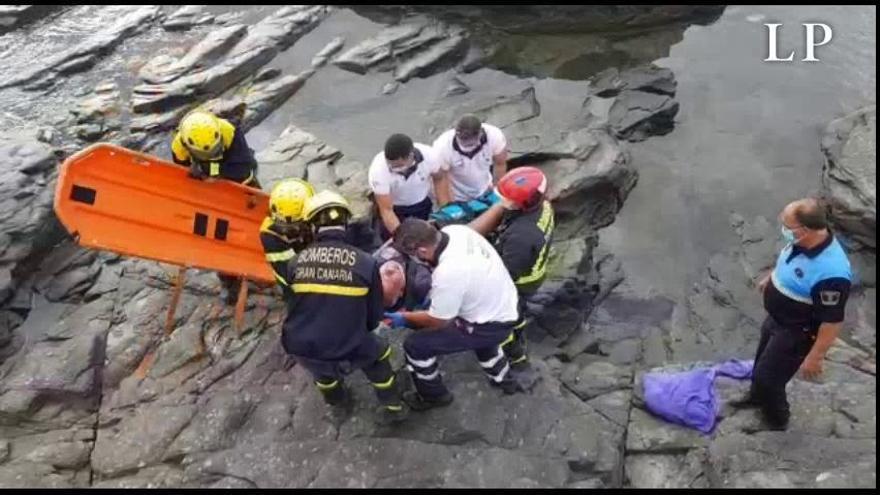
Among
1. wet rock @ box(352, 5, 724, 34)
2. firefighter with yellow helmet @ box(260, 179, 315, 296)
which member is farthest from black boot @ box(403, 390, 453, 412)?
wet rock @ box(352, 5, 724, 34)

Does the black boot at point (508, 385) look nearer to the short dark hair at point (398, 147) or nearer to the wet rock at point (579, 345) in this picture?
the wet rock at point (579, 345)

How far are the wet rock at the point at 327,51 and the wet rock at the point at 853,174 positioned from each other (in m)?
6.94

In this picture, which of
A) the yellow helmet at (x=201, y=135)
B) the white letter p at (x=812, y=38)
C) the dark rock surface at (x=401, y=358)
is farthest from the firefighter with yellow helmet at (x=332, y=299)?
the white letter p at (x=812, y=38)

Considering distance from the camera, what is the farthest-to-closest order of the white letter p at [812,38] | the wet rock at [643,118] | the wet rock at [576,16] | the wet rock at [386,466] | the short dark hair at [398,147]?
the wet rock at [576,16]
the white letter p at [812,38]
the wet rock at [643,118]
the short dark hair at [398,147]
the wet rock at [386,466]

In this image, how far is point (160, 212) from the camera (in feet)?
21.1

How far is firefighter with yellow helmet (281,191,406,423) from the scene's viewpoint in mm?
4688

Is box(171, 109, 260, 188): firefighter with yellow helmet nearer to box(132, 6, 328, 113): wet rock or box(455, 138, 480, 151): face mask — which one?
box(455, 138, 480, 151): face mask

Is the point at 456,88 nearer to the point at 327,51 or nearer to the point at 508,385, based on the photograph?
the point at 327,51

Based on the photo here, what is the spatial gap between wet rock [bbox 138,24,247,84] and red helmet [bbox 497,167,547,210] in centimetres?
693

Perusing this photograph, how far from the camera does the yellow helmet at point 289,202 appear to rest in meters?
5.39

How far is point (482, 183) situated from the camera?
6.78 m

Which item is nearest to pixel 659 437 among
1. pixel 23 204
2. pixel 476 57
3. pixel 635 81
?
pixel 635 81

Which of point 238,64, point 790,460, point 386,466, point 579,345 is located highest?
point 238,64

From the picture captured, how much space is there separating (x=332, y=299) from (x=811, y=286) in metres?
2.98
